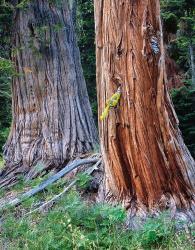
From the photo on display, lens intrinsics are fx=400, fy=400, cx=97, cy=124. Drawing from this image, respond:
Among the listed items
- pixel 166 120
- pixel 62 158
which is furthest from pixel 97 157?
pixel 166 120

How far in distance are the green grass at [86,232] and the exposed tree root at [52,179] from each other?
25.1 inches

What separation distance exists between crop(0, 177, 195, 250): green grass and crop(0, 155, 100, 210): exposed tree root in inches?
25.1

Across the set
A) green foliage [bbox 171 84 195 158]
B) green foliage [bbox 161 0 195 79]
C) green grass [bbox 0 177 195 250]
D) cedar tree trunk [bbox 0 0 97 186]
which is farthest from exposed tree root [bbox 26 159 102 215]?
green foliage [bbox 161 0 195 79]

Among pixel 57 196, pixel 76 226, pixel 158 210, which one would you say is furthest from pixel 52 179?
pixel 158 210

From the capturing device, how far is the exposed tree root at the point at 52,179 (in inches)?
220

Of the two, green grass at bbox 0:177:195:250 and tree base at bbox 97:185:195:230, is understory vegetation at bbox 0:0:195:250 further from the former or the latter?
tree base at bbox 97:185:195:230

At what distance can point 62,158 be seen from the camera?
707 centimetres

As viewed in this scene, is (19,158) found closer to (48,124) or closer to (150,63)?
(48,124)

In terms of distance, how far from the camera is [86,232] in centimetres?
427

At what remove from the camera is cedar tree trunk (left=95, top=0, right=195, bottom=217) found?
452cm

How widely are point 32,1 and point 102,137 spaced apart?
3824mm

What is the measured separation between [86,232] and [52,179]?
2011mm

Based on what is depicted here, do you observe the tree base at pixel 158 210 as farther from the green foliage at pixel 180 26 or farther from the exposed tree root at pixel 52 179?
the green foliage at pixel 180 26

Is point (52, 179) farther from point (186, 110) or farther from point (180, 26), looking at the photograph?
point (180, 26)
